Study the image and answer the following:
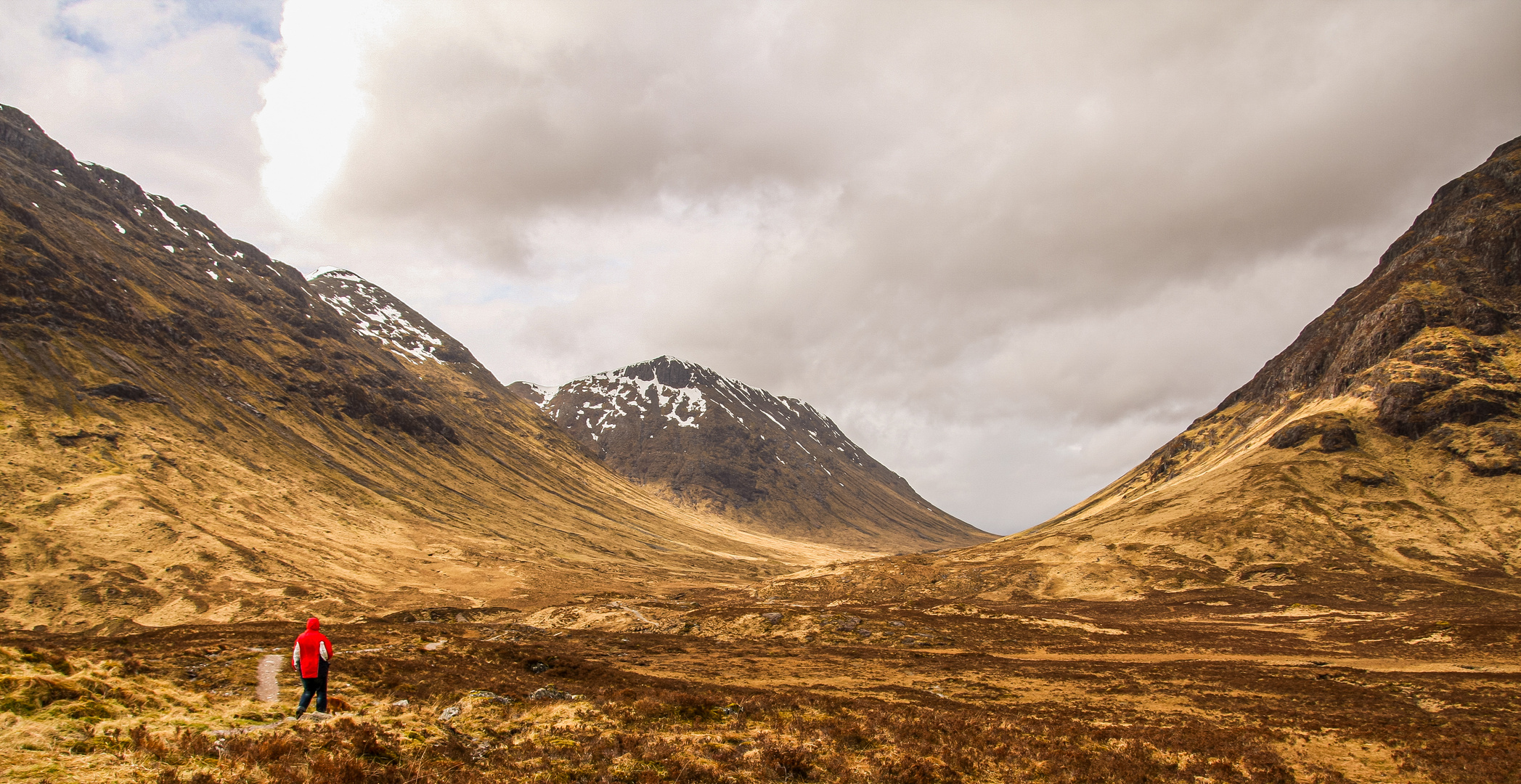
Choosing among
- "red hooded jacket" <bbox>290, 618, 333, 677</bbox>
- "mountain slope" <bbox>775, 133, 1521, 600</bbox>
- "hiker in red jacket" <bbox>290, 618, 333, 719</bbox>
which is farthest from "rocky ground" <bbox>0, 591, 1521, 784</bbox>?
"mountain slope" <bbox>775, 133, 1521, 600</bbox>

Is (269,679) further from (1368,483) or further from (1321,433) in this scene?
(1321,433)

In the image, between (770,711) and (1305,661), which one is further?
(1305,661)

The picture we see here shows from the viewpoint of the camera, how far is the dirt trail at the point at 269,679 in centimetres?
2508

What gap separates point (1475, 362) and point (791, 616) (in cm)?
18506

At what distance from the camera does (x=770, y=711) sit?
27969 millimetres

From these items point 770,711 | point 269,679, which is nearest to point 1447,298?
point 770,711

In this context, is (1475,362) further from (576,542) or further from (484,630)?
(576,542)

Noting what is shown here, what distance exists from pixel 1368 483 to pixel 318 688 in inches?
7177

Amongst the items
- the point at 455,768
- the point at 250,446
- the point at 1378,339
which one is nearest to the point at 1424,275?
the point at 1378,339

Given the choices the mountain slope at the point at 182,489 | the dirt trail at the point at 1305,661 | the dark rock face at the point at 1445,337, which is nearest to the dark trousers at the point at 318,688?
the dirt trail at the point at 1305,661

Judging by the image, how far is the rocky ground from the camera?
651 inches

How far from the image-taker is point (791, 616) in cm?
7169

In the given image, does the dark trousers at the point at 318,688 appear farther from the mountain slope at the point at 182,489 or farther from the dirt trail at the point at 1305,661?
the mountain slope at the point at 182,489

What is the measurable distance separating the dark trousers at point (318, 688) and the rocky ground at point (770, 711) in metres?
0.77
